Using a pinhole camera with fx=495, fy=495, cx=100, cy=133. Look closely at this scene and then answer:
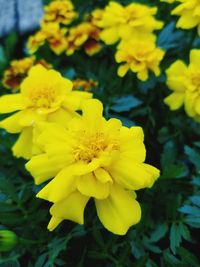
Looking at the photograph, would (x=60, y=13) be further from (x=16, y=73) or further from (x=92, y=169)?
(x=92, y=169)

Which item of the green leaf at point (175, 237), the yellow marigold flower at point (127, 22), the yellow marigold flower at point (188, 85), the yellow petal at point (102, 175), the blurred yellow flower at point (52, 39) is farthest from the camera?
the blurred yellow flower at point (52, 39)

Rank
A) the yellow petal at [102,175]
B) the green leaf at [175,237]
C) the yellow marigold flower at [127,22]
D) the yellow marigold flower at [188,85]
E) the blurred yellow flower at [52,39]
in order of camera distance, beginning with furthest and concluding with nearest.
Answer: the blurred yellow flower at [52,39] → the yellow marigold flower at [127,22] → the yellow marigold flower at [188,85] → the green leaf at [175,237] → the yellow petal at [102,175]

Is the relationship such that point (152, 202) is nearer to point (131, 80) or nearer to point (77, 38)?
point (131, 80)

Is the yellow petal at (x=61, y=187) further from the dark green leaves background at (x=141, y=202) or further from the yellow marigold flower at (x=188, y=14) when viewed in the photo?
the yellow marigold flower at (x=188, y=14)

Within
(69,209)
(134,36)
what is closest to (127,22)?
(134,36)

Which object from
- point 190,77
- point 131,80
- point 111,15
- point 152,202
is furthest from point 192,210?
point 111,15

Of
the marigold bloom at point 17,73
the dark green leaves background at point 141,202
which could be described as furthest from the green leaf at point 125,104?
the marigold bloom at point 17,73
